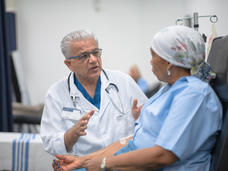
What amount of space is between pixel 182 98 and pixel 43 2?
225 inches

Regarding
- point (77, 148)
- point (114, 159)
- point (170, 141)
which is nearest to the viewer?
point (170, 141)

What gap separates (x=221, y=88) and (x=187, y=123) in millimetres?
324

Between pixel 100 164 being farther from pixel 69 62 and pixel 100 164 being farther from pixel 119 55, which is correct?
pixel 119 55

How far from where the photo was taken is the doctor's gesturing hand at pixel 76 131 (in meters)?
1.43

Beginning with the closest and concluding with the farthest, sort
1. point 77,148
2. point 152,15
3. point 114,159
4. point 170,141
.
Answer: point 170,141
point 114,159
point 77,148
point 152,15

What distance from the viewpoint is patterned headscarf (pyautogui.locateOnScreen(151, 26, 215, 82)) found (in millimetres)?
1188

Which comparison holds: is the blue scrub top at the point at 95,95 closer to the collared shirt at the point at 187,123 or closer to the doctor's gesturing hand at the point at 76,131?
the doctor's gesturing hand at the point at 76,131

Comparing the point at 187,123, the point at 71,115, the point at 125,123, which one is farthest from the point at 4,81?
the point at 187,123

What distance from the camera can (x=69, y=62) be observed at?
5.84ft

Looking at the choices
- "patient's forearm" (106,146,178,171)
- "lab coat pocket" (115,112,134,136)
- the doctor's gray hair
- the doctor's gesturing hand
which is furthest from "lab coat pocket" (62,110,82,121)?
"patient's forearm" (106,146,178,171)

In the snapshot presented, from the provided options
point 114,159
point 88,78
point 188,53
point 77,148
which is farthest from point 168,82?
point 77,148

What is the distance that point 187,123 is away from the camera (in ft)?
3.62

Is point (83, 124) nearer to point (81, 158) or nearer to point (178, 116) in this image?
point (81, 158)

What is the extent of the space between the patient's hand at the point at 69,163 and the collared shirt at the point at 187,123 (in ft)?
1.12
